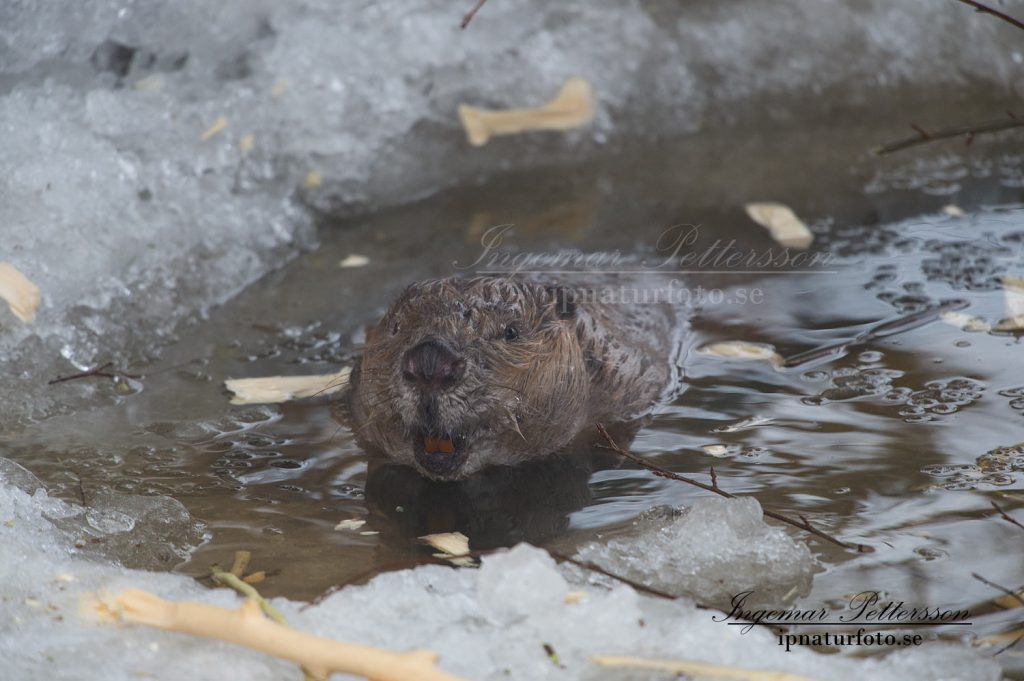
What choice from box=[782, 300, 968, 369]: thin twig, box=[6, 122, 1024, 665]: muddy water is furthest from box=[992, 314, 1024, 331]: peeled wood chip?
box=[782, 300, 968, 369]: thin twig

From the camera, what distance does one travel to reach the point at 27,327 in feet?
15.0

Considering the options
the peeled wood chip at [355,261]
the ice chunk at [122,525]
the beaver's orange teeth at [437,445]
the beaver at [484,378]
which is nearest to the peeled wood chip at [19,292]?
the ice chunk at [122,525]

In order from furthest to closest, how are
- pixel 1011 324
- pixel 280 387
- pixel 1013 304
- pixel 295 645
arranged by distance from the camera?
pixel 1013 304, pixel 1011 324, pixel 280 387, pixel 295 645

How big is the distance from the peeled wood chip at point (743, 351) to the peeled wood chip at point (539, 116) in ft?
8.32

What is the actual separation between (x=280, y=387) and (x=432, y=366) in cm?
112

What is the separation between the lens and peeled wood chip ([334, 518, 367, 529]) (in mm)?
3582

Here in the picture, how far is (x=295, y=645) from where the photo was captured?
2598mm

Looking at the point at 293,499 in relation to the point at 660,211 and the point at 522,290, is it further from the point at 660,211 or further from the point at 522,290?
the point at 660,211

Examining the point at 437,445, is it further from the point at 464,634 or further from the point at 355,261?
the point at 355,261

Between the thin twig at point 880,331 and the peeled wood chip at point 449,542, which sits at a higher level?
the peeled wood chip at point 449,542

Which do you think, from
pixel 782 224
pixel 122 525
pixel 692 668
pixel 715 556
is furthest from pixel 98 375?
pixel 782 224

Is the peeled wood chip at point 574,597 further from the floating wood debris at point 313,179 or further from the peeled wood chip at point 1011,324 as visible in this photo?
the floating wood debris at point 313,179

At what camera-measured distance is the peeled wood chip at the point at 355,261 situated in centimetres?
579

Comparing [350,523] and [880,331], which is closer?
[350,523]
